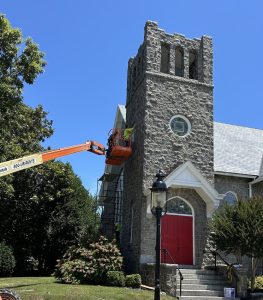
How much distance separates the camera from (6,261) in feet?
83.9

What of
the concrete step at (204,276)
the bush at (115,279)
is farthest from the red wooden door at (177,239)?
the bush at (115,279)

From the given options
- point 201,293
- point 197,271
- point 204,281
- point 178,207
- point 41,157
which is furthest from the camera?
point 178,207

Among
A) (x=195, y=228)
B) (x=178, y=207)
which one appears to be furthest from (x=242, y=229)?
(x=178, y=207)

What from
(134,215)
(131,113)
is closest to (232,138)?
(131,113)

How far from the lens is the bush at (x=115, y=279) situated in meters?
17.6

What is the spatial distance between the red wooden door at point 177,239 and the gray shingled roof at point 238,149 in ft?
11.9

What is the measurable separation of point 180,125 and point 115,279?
8468 mm

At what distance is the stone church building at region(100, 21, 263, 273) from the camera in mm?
20297

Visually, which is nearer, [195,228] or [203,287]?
[203,287]

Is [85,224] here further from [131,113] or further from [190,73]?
[190,73]

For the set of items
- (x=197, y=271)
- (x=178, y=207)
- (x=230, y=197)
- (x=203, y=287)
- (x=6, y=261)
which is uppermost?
(x=230, y=197)

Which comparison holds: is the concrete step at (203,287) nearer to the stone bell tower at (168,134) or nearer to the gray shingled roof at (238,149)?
the stone bell tower at (168,134)

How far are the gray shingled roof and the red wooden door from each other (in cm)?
362

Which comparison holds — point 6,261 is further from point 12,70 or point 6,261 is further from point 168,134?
point 12,70
